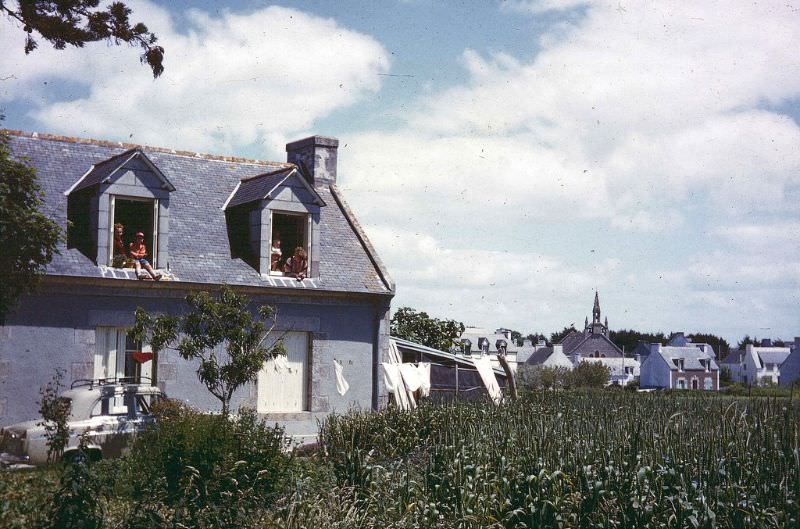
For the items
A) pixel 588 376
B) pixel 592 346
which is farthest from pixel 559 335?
pixel 588 376

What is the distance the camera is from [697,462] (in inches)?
365

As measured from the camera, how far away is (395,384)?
21234 mm

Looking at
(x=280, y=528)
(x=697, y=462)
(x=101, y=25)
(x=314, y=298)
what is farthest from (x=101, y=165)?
(x=697, y=462)

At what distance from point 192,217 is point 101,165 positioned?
2191 mm

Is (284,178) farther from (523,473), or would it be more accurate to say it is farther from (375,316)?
(523,473)

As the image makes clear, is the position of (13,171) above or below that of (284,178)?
below

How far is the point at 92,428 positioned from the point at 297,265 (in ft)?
21.4

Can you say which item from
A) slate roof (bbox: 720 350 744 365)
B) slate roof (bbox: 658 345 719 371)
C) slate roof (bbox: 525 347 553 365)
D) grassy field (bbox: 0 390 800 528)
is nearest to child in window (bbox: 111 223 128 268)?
grassy field (bbox: 0 390 800 528)

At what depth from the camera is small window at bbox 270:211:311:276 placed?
64.7 feet

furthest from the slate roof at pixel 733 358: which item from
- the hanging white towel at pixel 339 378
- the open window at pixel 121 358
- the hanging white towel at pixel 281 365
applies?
the open window at pixel 121 358

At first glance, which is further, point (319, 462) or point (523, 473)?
point (319, 462)

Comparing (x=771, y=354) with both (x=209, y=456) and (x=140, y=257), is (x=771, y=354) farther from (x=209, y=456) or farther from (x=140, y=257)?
(x=209, y=456)

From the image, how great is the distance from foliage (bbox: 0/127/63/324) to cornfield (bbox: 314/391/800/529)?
5.48 meters

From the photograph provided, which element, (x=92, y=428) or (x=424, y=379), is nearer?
(x=92, y=428)
